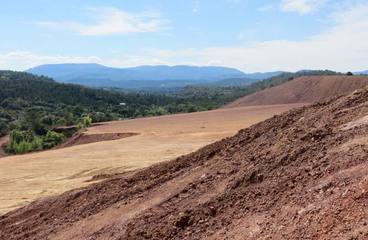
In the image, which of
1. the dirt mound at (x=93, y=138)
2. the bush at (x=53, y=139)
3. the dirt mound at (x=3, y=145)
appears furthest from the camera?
the bush at (x=53, y=139)

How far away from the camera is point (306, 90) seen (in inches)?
3479

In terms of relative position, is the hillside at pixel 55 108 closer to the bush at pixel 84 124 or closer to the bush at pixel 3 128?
the bush at pixel 3 128

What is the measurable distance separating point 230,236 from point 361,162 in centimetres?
194

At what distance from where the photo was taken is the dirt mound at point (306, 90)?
8231cm

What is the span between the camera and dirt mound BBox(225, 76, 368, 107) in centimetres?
8231

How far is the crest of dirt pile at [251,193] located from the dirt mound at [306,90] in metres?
71.2

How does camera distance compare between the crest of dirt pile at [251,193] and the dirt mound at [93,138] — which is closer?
the crest of dirt pile at [251,193]

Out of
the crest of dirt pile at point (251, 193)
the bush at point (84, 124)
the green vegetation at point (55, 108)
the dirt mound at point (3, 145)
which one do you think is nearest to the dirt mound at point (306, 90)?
the green vegetation at point (55, 108)

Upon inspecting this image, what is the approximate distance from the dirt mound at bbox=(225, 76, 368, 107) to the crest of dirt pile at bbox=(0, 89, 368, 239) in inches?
2803

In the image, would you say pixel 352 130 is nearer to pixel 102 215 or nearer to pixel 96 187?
pixel 102 215

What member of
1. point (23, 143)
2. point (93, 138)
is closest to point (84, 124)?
point (23, 143)

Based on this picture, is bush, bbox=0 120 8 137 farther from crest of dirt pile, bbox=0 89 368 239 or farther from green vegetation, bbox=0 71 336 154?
crest of dirt pile, bbox=0 89 368 239

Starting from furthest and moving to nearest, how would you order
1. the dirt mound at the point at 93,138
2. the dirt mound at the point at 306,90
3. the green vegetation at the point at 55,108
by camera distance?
the dirt mound at the point at 306,90
the green vegetation at the point at 55,108
the dirt mound at the point at 93,138

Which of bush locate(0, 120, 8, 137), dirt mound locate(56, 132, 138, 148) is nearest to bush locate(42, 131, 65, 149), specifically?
dirt mound locate(56, 132, 138, 148)
